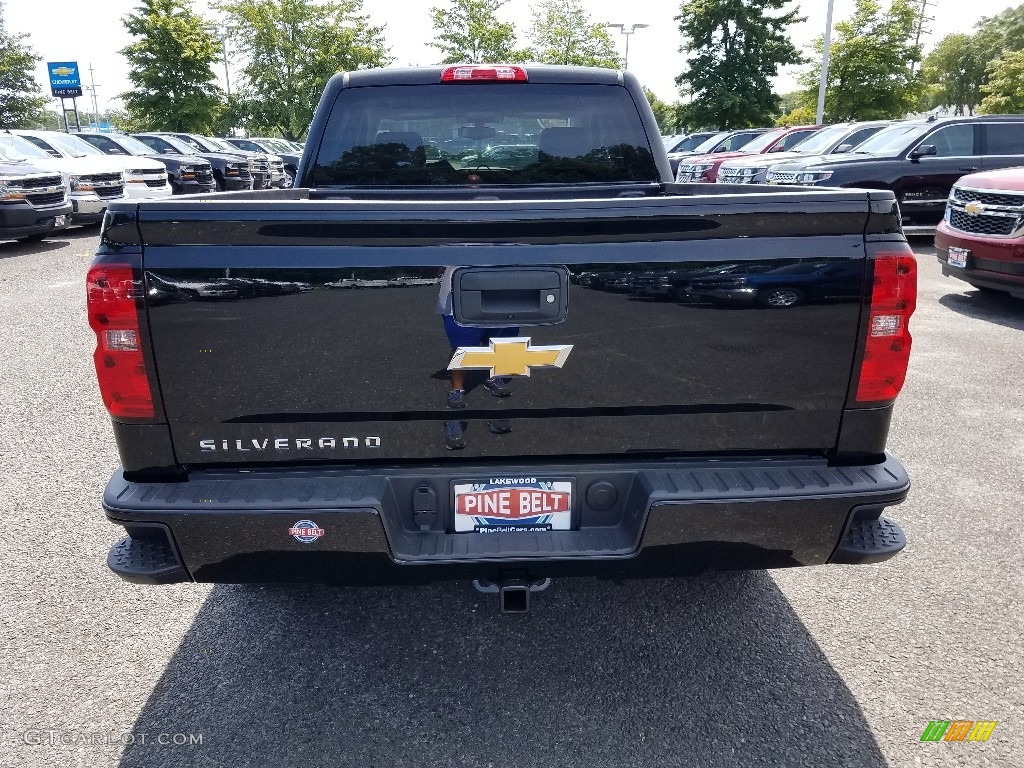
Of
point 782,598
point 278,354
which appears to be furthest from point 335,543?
point 782,598

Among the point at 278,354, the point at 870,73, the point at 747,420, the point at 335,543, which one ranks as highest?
the point at 870,73

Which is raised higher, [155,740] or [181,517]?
[181,517]

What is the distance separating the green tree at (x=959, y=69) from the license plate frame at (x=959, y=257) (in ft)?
219

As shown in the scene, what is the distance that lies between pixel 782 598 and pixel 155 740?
8.08 feet

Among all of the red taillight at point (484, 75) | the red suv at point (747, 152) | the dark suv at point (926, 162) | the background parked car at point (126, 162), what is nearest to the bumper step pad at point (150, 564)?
the red taillight at point (484, 75)

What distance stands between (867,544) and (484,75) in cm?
279

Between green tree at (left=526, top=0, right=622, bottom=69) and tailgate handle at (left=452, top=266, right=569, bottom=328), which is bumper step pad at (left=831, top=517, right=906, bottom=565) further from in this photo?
green tree at (left=526, top=0, right=622, bottom=69)

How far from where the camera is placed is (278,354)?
81.8 inches

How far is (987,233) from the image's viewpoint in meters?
7.98

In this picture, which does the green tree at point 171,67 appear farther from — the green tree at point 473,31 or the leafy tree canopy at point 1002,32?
the leafy tree canopy at point 1002,32

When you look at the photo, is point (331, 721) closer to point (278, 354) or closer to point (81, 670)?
point (81, 670)

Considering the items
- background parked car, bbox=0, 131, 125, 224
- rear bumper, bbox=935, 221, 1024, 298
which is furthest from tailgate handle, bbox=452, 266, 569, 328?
background parked car, bbox=0, 131, 125, 224

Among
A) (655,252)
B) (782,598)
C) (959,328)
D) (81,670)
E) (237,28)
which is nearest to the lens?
(655,252)

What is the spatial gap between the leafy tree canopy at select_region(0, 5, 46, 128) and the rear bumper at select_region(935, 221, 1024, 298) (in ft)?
159
